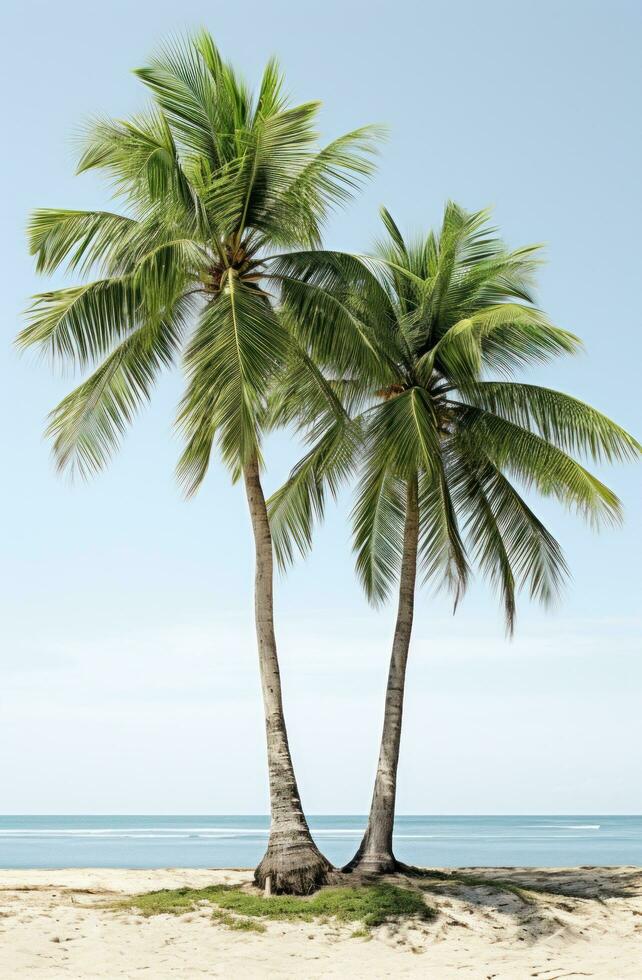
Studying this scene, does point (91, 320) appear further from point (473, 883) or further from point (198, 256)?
point (473, 883)

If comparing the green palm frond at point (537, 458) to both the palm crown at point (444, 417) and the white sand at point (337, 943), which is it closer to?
the palm crown at point (444, 417)

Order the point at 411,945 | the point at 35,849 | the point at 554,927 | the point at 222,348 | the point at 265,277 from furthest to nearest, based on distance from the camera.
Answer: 1. the point at 35,849
2. the point at 265,277
3. the point at 222,348
4. the point at 554,927
5. the point at 411,945

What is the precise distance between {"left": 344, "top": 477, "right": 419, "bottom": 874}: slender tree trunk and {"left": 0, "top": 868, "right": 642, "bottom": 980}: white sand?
3.34 feet

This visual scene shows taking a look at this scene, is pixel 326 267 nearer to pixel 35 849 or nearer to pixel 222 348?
pixel 222 348

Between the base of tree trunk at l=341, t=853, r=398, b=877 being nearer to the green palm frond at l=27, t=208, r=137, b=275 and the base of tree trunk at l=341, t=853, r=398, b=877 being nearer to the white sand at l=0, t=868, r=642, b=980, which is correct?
the white sand at l=0, t=868, r=642, b=980

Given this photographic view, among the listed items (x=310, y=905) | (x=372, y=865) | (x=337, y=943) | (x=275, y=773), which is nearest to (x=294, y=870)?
(x=310, y=905)

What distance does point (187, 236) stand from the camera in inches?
513

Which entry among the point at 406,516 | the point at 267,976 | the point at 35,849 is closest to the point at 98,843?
the point at 35,849

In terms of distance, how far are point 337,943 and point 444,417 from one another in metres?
7.12

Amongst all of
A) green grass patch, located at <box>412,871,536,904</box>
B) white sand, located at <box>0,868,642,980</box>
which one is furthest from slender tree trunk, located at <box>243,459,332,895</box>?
green grass patch, located at <box>412,871,536,904</box>

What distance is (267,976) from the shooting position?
373 inches

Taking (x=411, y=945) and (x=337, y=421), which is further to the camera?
(x=337, y=421)

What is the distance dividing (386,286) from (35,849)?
2682 cm

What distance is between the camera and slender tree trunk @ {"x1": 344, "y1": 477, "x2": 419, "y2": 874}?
13508mm
